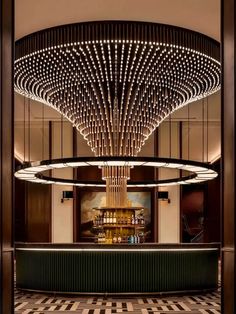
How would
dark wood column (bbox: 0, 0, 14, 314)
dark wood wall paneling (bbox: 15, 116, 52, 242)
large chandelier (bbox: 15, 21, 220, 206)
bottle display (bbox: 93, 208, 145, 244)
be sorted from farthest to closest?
dark wood wall paneling (bbox: 15, 116, 52, 242), bottle display (bbox: 93, 208, 145, 244), large chandelier (bbox: 15, 21, 220, 206), dark wood column (bbox: 0, 0, 14, 314)

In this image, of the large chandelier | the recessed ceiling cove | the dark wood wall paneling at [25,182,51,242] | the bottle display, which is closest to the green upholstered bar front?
the large chandelier

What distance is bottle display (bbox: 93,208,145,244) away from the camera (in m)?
13.9

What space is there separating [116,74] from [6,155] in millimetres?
5848

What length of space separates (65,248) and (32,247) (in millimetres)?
865

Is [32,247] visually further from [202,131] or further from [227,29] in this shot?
[202,131]

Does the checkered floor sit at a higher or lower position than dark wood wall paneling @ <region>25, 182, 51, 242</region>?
lower

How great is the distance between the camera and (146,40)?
932cm

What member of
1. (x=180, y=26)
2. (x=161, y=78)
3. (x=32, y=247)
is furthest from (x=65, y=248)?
(x=180, y=26)

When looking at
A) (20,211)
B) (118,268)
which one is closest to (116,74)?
(118,268)

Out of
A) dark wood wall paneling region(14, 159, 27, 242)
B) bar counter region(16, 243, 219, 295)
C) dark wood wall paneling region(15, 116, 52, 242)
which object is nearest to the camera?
bar counter region(16, 243, 219, 295)

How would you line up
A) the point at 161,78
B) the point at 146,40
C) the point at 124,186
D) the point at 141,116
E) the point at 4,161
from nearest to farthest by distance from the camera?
the point at 4,161 < the point at 146,40 < the point at 161,78 < the point at 141,116 < the point at 124,186

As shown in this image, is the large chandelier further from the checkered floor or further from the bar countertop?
the checkered floor

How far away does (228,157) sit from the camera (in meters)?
4.79

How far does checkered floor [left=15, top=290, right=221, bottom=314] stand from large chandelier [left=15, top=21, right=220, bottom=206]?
257cm
